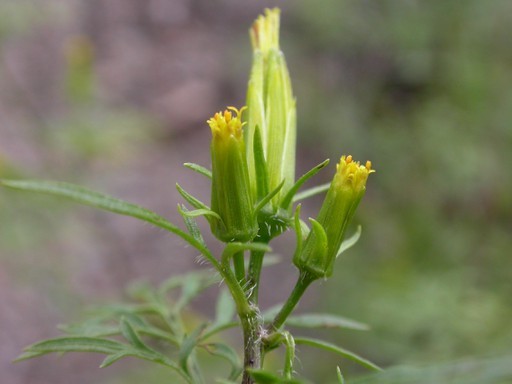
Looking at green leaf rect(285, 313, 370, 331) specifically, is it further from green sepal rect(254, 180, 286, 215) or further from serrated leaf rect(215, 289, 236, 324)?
green sepal rect(254, 180, 286, 215)

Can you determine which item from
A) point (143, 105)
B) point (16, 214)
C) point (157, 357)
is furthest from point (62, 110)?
point (157, 357)

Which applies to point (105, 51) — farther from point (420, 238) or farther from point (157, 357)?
point (157, 357)

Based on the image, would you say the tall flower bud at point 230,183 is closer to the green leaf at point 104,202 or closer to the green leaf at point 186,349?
the green leaf at point 104,202

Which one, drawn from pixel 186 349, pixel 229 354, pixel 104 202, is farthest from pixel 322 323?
pixel 104 202

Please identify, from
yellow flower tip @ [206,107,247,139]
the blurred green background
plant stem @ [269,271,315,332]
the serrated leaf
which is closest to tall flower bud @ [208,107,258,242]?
yellow flower tip @ [206,107,247,139]

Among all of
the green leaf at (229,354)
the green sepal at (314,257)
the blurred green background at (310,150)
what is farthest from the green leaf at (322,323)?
the blurred green background at (310,150)

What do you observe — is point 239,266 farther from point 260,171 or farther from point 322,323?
point 322,323
